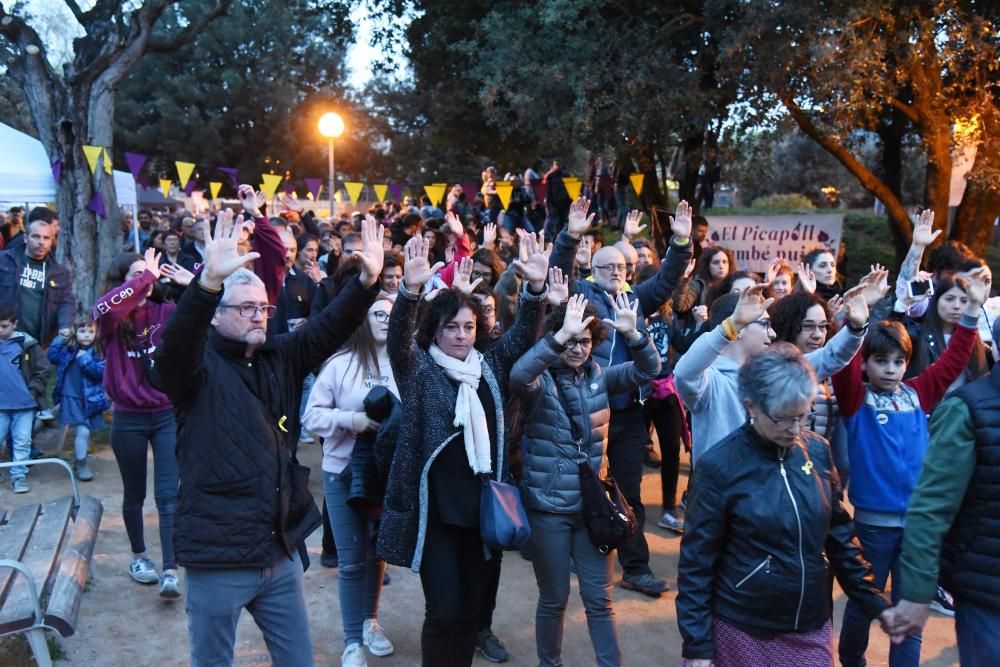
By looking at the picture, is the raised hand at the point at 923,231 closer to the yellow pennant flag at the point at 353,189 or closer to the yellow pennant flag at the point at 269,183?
the yellow pennant flag at the point at 269,183

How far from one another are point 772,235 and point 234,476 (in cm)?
823

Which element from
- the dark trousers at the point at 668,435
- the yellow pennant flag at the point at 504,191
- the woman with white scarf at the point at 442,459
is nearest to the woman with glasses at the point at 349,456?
the woman with white scarf at the point at 442,459

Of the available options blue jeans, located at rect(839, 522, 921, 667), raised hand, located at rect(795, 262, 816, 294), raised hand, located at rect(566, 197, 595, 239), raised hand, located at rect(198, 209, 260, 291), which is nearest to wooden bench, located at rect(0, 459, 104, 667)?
raised hand, located at rect(198, 209, 260, 291)

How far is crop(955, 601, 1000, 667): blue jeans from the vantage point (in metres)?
2.74

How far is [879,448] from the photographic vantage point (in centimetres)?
387

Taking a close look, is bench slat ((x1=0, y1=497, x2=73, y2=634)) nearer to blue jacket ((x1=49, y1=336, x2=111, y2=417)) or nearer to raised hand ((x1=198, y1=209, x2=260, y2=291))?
raised hand ((x1=198, y1=209, x2=260, y2=291))

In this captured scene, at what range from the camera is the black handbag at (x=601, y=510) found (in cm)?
379

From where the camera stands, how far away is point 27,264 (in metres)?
7.77

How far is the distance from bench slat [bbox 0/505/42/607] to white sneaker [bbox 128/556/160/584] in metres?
0.71

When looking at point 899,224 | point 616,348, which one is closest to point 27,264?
point 616,348

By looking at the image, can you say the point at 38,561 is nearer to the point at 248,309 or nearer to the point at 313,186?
the point at 248,309

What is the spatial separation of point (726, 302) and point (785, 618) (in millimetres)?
1937

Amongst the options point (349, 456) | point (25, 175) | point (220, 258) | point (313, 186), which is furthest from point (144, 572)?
point (313, 186)

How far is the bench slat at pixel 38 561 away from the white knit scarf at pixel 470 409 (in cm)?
196
